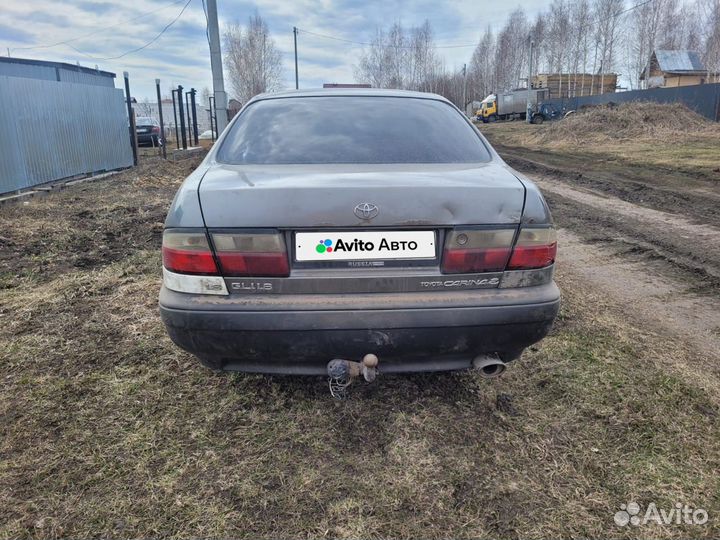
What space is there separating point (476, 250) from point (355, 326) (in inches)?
22.1

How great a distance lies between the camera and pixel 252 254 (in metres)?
1.95

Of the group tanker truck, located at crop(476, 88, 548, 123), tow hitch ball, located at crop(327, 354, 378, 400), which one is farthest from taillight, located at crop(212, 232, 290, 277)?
tanker truck, located at crop(476, 88, 548, 123)

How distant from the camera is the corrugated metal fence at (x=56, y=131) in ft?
27.9

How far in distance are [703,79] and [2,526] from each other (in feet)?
202

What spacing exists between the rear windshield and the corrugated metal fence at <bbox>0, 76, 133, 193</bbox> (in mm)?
7450

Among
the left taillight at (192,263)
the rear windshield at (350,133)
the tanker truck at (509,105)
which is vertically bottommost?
the left taillight at (192,263)

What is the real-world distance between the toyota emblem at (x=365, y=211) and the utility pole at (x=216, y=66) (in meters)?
9.24

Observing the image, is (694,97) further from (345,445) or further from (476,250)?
(345,445)

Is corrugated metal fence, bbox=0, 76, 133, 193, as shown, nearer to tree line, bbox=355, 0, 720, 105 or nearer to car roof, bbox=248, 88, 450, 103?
car roof, bbox=248, 88, 450, 103

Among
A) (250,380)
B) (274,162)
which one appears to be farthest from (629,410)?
(274,162)

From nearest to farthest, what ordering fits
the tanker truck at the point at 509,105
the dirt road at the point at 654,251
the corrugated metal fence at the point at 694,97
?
the dirt road at the point at 654,251 → the corrugated metal fence at the point at 694,97 → the tanker truck at the point at 509,105

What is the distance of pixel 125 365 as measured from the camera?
2816 mm

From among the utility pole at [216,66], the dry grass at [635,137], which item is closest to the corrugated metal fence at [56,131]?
the utility pole at [216,66]

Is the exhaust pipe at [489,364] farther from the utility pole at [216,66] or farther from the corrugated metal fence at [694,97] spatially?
the corrugated metal fence at [694,97]
